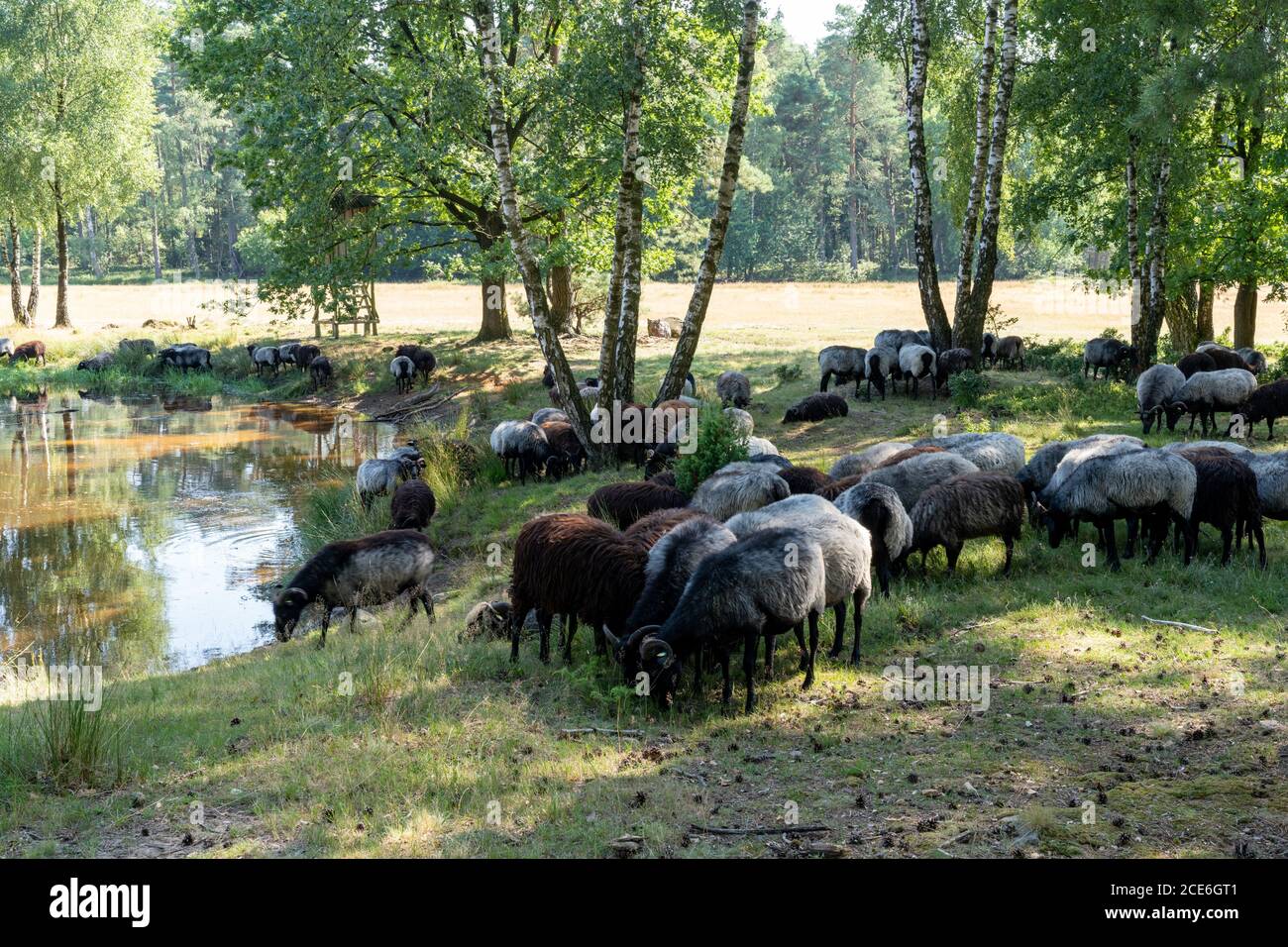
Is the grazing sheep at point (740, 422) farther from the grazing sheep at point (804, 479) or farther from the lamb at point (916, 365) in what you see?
the lamb at point (916, 365)

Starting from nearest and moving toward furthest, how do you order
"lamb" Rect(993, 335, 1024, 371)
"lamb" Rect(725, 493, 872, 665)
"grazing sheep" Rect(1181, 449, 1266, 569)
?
1. "lamb" Rect(725, 493, 872, 665)
2. "grazing sheep" Rect(1181, 449, 1266, 569)
3. "lamb" Rect(993, 335, 1024, 371)

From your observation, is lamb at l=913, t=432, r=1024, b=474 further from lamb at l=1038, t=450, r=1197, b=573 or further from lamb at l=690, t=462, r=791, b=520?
lamb at l=690, t=462, r=791, b=520

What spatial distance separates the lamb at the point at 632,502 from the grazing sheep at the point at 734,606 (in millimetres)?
4570

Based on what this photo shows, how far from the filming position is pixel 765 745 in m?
7.52

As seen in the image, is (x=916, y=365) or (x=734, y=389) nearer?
(x=916, y=365)

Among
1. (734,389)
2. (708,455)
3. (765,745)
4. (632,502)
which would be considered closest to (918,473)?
(708,455)

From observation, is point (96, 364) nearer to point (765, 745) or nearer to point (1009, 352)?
point (1009, 352)

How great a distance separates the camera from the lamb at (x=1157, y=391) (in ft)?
59.6

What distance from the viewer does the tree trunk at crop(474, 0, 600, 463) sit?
50.6ft

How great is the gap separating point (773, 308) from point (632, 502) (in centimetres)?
4147

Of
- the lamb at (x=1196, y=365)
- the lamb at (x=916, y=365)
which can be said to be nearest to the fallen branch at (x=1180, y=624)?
the lamb at (x=1196, y=365)

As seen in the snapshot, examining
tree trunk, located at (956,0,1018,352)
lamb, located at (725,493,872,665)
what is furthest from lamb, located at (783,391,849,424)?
lamb, located at (725,493,872,665)

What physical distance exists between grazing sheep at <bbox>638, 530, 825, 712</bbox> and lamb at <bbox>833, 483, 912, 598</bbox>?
2.37 meters

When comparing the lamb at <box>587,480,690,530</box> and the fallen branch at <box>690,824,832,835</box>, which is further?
the lamb at <box>587,480,690,530</box>
